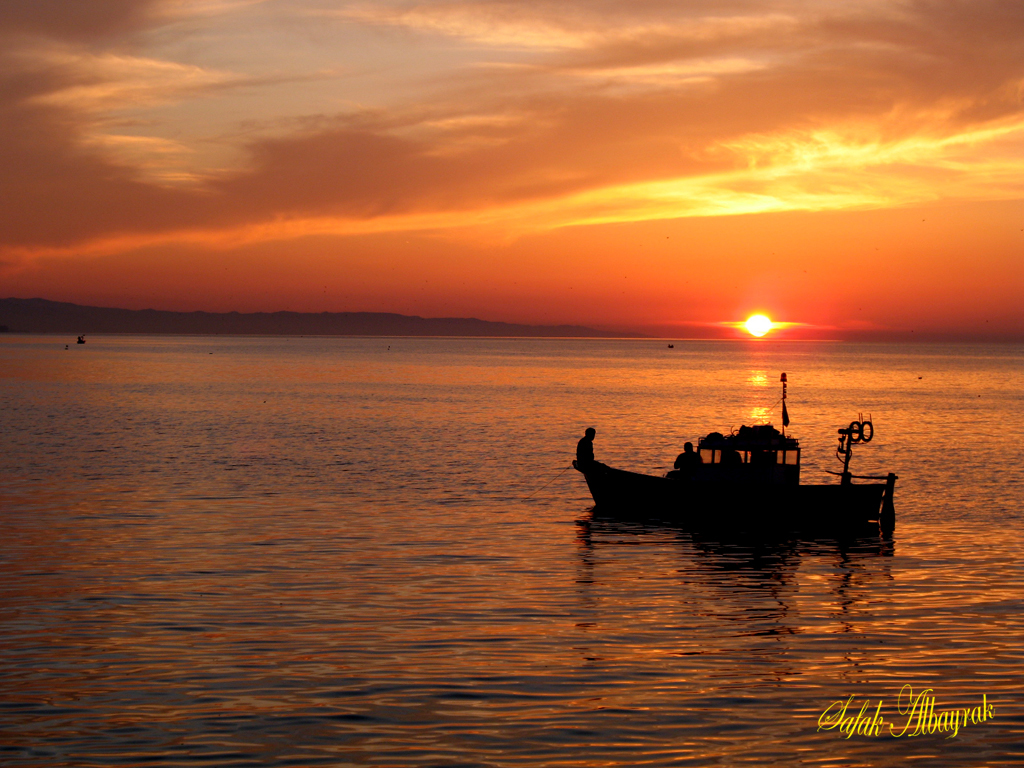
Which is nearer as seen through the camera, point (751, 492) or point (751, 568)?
point (751, 568)

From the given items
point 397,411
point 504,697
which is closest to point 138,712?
point 504,697

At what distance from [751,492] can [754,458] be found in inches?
56.9

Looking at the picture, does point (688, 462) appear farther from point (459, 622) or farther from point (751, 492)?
point (459, 622)

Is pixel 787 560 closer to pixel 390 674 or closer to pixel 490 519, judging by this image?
pixel 490 519

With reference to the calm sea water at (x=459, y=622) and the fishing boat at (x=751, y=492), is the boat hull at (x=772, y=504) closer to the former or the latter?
the fishing boat at (x=751, y=492)

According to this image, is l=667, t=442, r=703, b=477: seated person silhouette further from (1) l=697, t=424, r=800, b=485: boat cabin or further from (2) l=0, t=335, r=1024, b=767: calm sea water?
(2) l=0, t=335, r=1024, b=767: calm sea water

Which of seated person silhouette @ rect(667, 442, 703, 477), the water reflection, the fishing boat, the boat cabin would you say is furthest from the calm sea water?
the boat cabin

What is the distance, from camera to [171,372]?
560 feet
